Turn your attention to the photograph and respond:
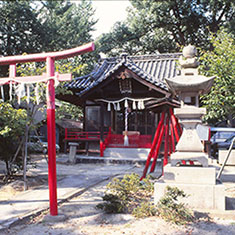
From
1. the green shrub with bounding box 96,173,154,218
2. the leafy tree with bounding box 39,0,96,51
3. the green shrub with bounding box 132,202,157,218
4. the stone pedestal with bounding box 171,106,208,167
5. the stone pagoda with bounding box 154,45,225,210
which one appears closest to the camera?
the green shrub with bounding box 132,202,157,218

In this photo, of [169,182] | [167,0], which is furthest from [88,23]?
[169,182]

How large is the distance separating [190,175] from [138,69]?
9.62 m

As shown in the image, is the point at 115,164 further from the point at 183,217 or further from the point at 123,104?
the point at 183,217

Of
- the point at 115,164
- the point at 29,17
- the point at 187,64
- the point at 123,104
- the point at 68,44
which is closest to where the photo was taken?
the point at 187,64

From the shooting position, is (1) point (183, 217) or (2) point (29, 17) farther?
(2) point (29, 17)

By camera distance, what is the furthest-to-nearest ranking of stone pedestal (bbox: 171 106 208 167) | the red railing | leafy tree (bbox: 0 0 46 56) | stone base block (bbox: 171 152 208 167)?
leafy tree (bbox: 0 0 46 56) < the red railing < stone pedestal (bbox: 171 106 208 167) < stone base block (bbox: 171 152 208 167)

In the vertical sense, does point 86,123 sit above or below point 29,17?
below

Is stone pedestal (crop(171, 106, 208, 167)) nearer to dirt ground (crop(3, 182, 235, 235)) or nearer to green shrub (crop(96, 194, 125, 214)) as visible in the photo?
dirt ground (crop(3, 182, 235, 235))

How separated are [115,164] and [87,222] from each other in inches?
354

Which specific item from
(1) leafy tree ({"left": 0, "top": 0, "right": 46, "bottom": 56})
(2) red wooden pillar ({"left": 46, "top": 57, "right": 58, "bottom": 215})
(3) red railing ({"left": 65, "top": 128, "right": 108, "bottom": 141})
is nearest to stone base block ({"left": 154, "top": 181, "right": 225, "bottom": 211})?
(2) red wooden pillar ({"left": 46, "top": 57, "right": 58, "bottom": 215})

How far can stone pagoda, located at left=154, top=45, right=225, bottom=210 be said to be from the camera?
571 centimetres

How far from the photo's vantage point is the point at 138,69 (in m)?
14.7

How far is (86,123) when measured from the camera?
16.9 m

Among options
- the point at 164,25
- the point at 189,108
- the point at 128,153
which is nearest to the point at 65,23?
the point at 164,25
